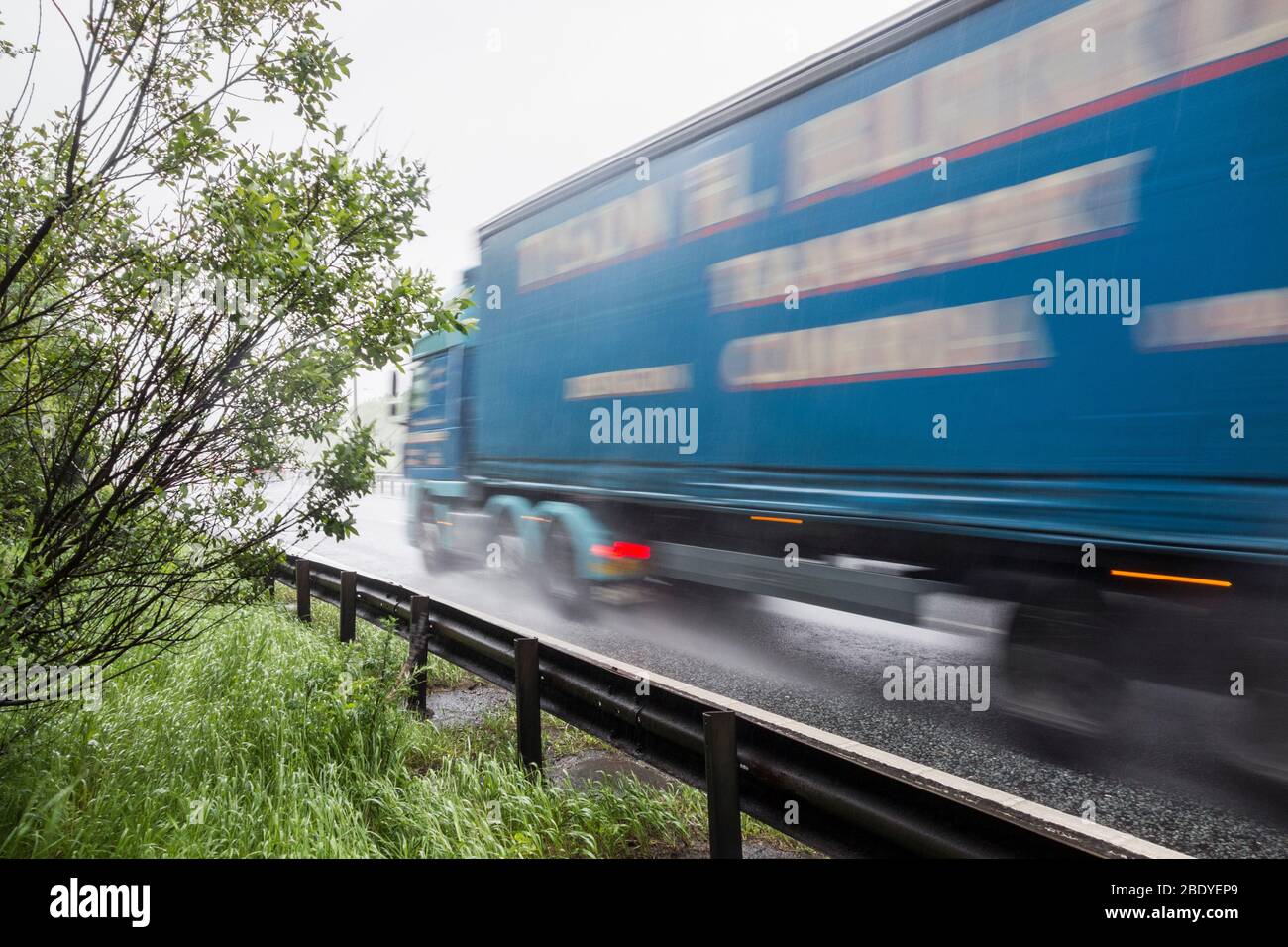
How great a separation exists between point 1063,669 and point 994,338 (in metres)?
2.00

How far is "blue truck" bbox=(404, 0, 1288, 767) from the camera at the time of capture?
354 cm

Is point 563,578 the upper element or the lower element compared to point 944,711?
upper

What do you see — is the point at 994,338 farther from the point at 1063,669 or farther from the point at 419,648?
the point at 419,648

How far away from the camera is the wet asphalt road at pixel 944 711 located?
3.45m

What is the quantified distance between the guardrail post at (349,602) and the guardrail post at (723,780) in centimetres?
422

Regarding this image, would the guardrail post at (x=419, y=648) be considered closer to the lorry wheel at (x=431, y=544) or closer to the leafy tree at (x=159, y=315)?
the leafy tree at (x=159, y=315)

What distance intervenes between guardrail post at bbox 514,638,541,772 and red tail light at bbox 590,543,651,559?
3.60 meters

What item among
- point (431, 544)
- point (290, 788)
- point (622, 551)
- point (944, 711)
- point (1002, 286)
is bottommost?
point (944, 711)

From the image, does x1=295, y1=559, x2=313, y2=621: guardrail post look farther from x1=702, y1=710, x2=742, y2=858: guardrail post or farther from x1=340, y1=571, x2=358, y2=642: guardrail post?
x1=702, y1=710, x2=742, y2=858: guardrail post

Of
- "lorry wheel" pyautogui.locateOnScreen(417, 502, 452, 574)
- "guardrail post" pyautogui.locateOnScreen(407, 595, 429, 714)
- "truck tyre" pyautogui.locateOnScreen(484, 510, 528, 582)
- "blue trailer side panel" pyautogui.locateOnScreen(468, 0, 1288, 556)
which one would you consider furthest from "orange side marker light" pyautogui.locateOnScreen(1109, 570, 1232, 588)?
"lorry wheel" pyautogui.locateOnScreen(417, 502, 452, 574)

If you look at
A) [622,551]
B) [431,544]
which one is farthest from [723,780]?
[431,544]

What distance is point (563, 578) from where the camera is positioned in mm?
8391

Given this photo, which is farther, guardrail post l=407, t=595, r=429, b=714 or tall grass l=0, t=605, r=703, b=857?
guardrail post l=407, t=595, r=429, b=714
